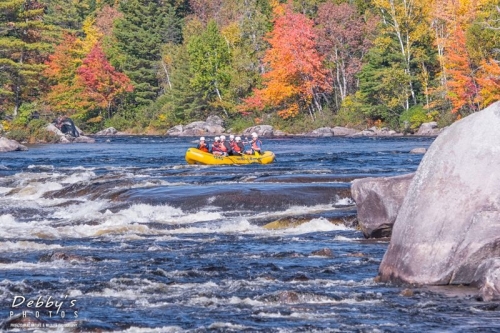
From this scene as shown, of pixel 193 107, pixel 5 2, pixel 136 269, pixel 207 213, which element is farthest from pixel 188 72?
pixel 136 269

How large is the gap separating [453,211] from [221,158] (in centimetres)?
2641

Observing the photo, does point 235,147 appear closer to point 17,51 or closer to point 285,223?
point 285,223

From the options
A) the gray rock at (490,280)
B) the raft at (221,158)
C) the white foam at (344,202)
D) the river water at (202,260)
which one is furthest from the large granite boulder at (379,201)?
the raft at (221,158)

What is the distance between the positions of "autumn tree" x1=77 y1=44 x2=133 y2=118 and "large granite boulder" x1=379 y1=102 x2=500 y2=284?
75072 millimetres

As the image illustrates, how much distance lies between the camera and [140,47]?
3570 inches

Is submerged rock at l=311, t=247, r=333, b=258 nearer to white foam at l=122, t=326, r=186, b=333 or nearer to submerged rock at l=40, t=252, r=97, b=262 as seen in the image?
submerged rock at l=40, t=252, r=97, b=262

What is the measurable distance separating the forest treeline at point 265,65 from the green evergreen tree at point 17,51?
0.12 m

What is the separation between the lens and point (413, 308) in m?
13.1

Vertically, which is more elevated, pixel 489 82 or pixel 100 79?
pixel 489 82

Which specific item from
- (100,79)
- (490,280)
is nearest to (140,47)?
(100,79)

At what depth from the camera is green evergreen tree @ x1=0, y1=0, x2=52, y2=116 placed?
228 feet

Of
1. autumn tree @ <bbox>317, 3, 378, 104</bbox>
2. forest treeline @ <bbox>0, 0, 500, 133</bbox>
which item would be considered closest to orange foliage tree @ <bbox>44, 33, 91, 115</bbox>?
forest treeline @ <bbox>0, 0, 500, 133</bbox>

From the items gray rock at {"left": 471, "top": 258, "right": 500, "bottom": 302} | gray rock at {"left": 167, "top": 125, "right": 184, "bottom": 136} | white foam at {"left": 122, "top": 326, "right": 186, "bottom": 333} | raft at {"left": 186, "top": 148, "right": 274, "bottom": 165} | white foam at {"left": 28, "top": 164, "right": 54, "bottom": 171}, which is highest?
Answer: gray rock at {"left": 471, "top": 258, "right": 500, "bottom": 302}

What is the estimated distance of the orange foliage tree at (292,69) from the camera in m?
72.8
